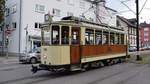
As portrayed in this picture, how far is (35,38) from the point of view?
44250mm

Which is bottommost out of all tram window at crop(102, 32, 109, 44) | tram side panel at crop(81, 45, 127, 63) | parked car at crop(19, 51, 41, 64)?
parked car at crop(19, 51, 41, 64)

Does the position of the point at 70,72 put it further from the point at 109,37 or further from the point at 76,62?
the point at 109,37

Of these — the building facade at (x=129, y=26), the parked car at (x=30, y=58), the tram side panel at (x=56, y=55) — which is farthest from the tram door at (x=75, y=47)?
the building facade at (x=129, y=26)

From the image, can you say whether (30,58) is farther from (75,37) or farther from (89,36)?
(75,37)

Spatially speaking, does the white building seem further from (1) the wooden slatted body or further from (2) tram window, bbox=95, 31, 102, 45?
(2) tram window, bbox=95, 31, 102, 45

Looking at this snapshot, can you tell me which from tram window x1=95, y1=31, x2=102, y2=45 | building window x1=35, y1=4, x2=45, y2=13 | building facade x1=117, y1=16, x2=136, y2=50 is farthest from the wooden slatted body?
building facade x1=117, y1=16, x2=136, y2=50

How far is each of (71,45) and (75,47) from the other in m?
0.46

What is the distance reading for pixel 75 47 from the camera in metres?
17.2

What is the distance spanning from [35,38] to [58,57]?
28.5 metres

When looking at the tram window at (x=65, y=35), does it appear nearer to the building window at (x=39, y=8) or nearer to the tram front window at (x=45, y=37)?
the tram front window at (x=45, y=37)

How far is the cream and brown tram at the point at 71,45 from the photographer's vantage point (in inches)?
640

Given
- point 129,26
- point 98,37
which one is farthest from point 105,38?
point 129,26

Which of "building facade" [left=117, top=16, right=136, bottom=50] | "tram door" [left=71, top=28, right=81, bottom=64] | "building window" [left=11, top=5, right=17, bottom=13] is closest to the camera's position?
"tram door" [left=71, top=28, right=81, bottom=64]

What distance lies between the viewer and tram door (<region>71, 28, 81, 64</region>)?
1700 centimetres
